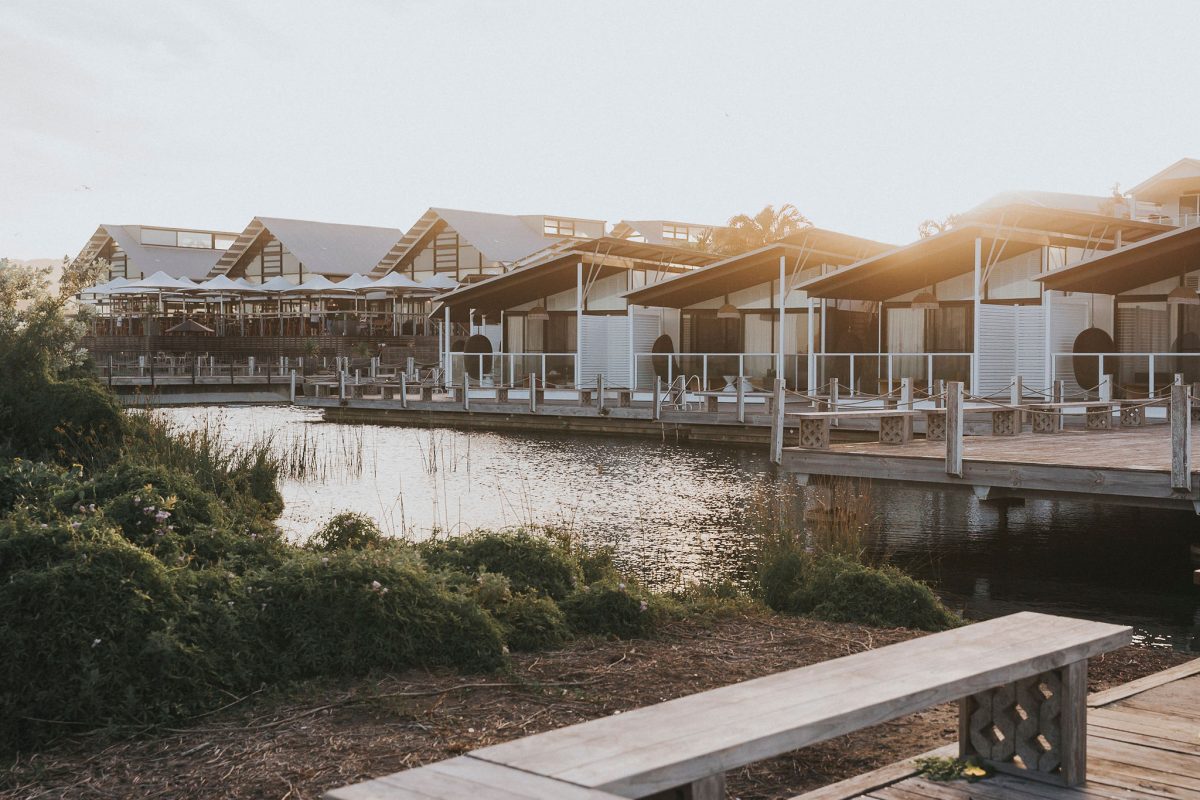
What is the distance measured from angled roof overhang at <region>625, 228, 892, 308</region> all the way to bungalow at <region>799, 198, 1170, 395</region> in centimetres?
144

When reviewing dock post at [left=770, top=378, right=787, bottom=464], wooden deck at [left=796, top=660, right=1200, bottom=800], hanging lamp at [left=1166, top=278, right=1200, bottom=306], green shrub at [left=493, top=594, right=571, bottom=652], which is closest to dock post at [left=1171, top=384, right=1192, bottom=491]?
dock post at [left=770, top=378, right=787, bottom=464]

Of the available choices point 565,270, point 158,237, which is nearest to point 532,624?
point 565,270

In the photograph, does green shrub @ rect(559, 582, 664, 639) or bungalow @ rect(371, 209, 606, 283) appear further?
bungalow @ rect(371, 209, 606, 283)

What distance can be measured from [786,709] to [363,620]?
3210 mm

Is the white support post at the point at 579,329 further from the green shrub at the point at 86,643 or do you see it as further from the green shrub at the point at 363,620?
the green shrub at the point at 86,643

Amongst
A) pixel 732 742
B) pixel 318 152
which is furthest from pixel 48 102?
pixel 732 742

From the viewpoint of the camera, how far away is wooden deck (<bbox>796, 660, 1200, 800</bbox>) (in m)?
3.97

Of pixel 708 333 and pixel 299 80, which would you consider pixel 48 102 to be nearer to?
pixel 299 80

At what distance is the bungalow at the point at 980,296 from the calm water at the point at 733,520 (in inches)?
161

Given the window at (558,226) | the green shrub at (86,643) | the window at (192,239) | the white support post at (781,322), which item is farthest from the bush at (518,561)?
the window at (192,239)

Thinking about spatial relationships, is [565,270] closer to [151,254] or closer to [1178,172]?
[1178,172]

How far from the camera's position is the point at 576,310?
3125cm

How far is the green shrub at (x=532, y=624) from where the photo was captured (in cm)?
657

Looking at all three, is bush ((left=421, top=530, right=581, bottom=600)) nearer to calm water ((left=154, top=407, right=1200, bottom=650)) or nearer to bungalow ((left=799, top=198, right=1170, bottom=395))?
calm water ((left=154, top=407, right=1200, bottom=650))
